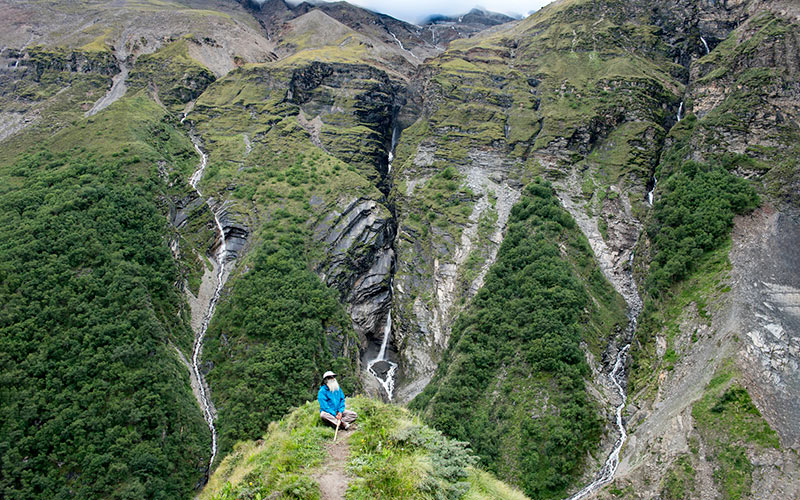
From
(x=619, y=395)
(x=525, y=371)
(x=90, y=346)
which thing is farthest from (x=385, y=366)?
(x=90, y=346)

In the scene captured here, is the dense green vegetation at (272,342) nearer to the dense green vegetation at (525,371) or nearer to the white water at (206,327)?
the white water at (206,327)

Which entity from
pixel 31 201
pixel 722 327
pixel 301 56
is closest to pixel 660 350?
pixel 722 327

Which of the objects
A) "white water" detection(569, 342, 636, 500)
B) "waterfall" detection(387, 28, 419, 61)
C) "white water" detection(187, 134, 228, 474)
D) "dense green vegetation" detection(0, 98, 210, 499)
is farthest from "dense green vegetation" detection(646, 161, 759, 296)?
"waterfall" detection(387, 28, 419, 61)

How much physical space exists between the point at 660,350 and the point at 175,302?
61498 millimetres

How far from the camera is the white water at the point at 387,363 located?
6888 cm

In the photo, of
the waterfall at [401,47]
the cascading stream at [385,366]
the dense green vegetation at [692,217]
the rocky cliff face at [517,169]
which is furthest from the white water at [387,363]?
the waterfall at [401,47]

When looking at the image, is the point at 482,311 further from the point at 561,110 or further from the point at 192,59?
the point at 192,59

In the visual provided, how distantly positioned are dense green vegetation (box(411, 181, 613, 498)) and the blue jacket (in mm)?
29407

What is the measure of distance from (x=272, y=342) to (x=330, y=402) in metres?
47.1

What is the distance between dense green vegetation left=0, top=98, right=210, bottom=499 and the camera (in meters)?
46.9

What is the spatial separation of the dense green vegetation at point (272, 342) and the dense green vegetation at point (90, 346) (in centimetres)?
448

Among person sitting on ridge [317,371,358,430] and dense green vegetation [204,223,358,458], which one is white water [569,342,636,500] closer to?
dense green vegetation [204,223,358,458]

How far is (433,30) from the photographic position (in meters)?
200

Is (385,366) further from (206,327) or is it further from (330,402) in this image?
(330,402)
